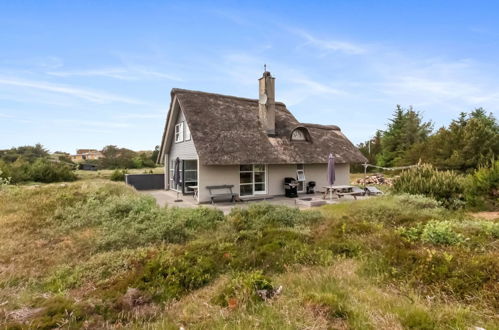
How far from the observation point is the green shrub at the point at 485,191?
372 inches

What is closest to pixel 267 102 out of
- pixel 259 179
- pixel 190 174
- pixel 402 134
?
pixel 259 179

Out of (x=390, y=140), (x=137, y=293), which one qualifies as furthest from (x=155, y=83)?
(x=390, y=140)

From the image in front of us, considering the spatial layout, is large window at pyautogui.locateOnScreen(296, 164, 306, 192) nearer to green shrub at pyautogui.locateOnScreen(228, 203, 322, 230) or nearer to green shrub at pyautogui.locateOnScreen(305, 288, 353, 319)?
green shrub at pyautogui.locateOnScreen(228, 203, 322, 230)

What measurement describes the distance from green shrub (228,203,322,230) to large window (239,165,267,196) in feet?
18.8

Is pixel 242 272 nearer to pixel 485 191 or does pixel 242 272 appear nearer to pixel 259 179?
pixel 259 179

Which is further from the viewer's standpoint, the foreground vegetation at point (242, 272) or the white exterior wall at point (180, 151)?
the white exterior wall at point (180, 151)

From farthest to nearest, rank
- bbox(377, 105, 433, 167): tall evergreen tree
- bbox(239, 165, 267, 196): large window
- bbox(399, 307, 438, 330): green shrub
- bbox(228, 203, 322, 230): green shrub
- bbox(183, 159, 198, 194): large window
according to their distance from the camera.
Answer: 1. bbox(377, 105, 433, 167): tall evergreen tree
2. bbox(183, 159, 198, 194): large window
3. bbox(239, 165, 267, 196): large window
4. bbox(228, 203, 322, 230): green shrub
5. bbox(399, 307, 438, 330): green shrub

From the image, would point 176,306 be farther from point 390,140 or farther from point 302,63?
point 390,140

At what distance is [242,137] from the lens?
14148 millimetres

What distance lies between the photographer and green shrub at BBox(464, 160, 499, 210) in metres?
9.46

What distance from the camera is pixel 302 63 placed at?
15.4 m

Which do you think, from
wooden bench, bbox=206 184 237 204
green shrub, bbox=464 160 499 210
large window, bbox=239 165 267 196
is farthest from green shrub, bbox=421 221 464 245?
large window, bbox=239 165 267 196

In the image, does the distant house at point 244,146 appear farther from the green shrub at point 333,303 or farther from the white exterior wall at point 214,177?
the green shrub at point 333,303

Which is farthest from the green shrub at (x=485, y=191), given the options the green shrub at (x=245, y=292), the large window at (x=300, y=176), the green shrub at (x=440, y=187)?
the green shrub at (x=245, y=292)
